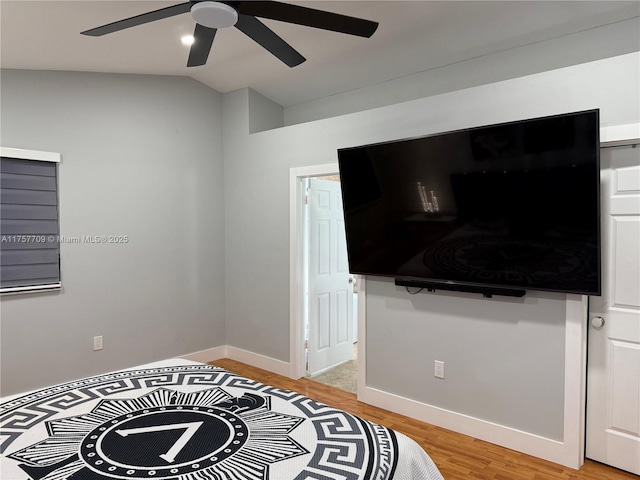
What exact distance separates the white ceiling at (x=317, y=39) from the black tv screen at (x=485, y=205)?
86cm

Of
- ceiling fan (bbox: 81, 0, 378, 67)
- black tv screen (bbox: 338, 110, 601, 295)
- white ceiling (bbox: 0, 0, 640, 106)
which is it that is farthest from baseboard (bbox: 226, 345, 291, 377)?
ceiling fan (bbox: 81, 0, 378, 67)

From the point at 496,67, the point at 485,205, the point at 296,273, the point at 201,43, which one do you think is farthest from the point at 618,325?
the point at 201,43

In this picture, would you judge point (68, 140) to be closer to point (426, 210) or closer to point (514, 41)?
point (426, 210)

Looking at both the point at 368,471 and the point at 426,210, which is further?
the point at 426,210

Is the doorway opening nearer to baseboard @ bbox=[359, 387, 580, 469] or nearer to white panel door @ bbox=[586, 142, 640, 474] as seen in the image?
baseboard @ bbox=[359, 387, 580, 469]

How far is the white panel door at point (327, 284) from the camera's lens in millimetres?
4059

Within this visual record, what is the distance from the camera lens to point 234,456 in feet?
4.63

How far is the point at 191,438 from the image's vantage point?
60.1 inches

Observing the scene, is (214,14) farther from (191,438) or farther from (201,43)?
(191,438)

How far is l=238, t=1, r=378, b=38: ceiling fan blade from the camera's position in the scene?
1779 millimetres

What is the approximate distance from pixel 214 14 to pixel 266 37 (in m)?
0.33

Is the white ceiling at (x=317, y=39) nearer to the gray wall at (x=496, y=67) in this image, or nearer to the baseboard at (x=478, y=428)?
the gray wall at (x=496, y=67)

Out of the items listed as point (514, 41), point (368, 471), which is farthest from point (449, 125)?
point (368, 471)

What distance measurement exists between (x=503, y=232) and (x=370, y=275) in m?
1.12
